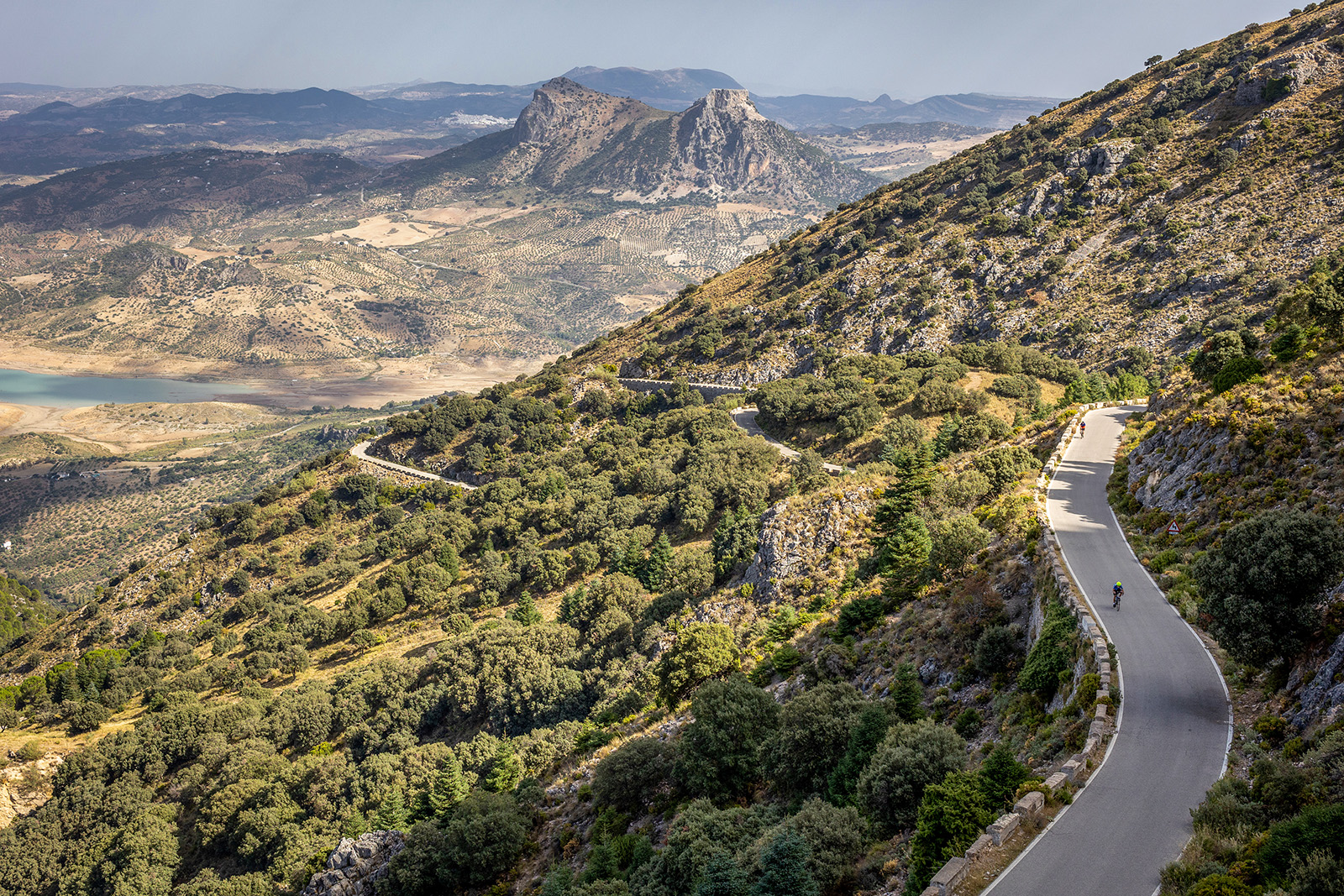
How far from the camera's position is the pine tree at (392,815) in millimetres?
34562

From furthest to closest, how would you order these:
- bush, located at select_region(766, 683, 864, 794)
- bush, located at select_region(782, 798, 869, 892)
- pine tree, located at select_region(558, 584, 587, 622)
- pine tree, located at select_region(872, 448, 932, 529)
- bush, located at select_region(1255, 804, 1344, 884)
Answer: pine tree, located at select_region(558, 584, 587, 622), pine tree, located at select_region(872, 448, 932, 529), bush, located at select_region(766, 683, 864, 794), bush, located at select_region(782, 798, 869, 892), bush, located at select_region(1255, 804, 1344, 884)

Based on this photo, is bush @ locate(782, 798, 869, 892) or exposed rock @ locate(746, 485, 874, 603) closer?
bush @ locate(782, 798, 869, 892)

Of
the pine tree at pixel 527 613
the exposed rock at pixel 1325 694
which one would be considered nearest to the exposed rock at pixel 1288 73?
the pine tree at pixel 527 613

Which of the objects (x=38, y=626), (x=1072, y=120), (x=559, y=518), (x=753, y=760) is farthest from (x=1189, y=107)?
(x=38, y=626)

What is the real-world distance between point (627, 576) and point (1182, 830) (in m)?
42.7

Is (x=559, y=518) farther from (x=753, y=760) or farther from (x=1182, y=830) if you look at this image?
(x=1182, y=830)

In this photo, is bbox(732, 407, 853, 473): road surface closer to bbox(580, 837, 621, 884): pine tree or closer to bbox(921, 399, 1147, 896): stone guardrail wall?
bbox(921, 399, 1147, 896): stone guardrail wall

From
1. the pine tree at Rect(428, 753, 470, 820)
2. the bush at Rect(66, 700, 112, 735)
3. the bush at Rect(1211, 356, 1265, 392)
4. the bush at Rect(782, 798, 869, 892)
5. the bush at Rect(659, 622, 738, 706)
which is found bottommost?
the bush at Rect(66, 700, 112, 735)

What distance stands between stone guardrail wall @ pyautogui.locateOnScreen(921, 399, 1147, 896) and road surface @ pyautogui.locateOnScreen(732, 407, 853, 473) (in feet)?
109

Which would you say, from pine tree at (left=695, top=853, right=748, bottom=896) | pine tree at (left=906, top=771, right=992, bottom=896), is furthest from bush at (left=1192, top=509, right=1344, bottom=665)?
pine tree at (left=695, top=853, right=748, bottom=896)

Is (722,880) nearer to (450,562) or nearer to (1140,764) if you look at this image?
(1140,764)

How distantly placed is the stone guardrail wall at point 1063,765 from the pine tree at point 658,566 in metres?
31.5

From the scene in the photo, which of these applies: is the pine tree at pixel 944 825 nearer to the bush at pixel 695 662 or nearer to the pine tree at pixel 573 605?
the bush at pixel 695 662

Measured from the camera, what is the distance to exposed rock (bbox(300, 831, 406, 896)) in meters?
30.2
